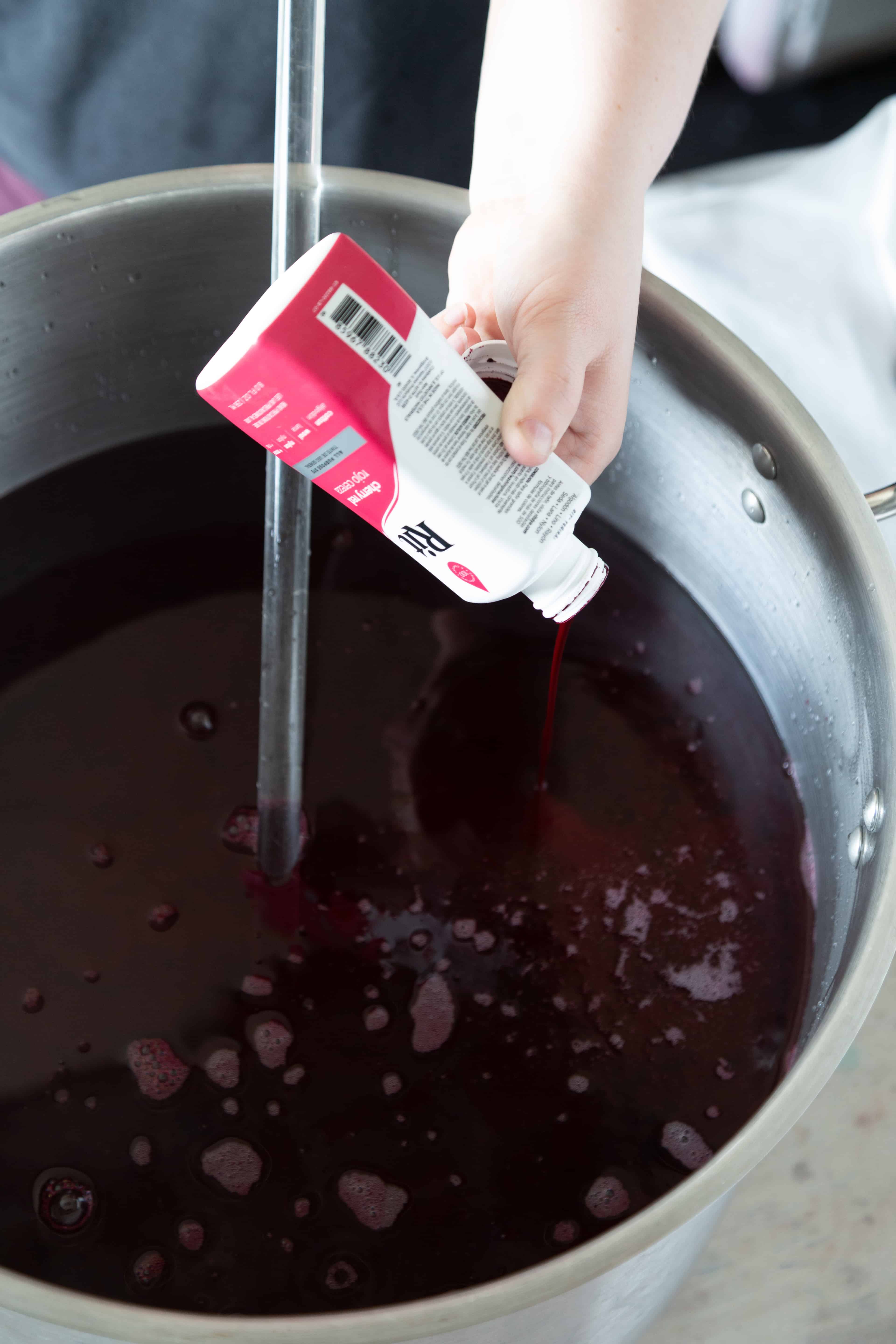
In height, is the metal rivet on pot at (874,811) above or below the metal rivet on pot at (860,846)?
above

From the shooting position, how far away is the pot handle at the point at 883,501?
0.82 m

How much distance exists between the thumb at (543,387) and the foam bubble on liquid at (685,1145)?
469mm

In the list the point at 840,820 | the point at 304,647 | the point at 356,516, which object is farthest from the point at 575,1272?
the point at 356,516

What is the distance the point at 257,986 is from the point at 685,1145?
12.6 inches

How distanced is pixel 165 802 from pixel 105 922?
11 cm

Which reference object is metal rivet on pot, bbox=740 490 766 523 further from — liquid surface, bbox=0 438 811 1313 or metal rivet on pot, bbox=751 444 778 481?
liquid surface, bbox=0 438 811 1313

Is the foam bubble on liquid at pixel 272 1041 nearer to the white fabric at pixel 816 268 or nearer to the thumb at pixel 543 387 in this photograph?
the thumb at pixel 543 387

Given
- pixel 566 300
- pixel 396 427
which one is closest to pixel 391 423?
pixel 396 427

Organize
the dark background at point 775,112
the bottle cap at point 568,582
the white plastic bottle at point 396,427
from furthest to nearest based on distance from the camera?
the dark background at point 775,112 < the bottle cap at point 568,582 < the white plastic bottle at point 396,427

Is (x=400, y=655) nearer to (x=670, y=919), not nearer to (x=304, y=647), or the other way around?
(x=304, y=647)

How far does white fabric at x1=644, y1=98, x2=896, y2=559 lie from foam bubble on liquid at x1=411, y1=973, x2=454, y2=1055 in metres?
0.67

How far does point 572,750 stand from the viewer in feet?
3.18

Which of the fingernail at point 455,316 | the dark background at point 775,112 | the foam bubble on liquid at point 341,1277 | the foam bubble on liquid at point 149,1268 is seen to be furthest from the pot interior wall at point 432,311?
the dark background at point 775,112

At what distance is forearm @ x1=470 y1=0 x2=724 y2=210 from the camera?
0.81 m
